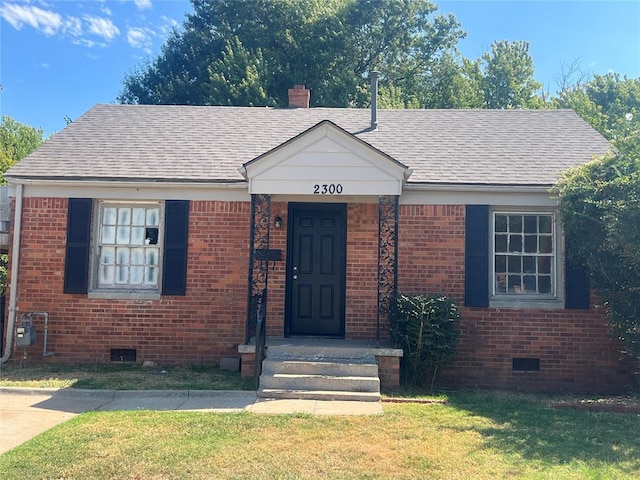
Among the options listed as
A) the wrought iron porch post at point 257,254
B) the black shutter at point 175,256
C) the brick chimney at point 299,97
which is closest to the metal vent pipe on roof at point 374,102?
the brick chimney at point 299,97

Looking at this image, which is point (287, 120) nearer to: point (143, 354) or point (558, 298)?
point (143, 354)

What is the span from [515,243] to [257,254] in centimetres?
435

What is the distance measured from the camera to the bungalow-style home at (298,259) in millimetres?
8086

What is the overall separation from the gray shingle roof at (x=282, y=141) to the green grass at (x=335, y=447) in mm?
4036

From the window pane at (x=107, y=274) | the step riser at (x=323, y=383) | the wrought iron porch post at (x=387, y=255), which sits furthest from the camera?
the window pane at (x=107, y=274)

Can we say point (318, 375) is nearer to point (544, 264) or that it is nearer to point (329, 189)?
point (329, 189)

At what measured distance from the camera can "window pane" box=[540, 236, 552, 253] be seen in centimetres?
845

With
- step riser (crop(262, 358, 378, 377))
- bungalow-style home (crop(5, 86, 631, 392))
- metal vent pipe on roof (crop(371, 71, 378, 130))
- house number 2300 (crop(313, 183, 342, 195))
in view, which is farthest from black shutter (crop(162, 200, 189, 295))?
metal vent pipe on roof (crop(371, 71, 378, 130))

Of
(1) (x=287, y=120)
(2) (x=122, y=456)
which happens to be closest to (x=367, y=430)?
(2) (x=122, y=456)

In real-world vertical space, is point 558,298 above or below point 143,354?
above

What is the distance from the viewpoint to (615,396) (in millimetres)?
7652

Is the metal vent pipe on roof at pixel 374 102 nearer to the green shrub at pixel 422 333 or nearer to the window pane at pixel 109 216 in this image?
the green shrub at pixel 422 333

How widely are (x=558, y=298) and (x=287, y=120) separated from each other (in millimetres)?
6471

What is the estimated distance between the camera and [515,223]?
27.9ft
